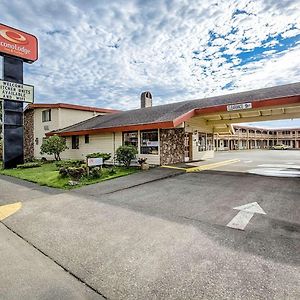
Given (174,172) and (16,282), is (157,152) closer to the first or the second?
(174,172)

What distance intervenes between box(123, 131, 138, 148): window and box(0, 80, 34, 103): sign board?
356 inches

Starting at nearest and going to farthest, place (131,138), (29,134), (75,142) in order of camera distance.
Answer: (131,138), (75,142), (29,134)

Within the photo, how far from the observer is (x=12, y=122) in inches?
683

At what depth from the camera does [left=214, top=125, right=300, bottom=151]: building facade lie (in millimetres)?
47125

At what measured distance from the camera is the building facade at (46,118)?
853 inches

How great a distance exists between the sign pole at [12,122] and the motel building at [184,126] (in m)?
3.40

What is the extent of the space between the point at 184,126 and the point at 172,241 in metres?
12.1

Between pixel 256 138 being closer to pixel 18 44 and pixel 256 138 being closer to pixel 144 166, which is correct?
pixel 144 166

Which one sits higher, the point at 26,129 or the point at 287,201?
the point at 26,129

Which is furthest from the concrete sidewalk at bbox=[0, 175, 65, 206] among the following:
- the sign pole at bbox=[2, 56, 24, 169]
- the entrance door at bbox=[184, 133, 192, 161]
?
the entrance door at bbox=[184, 133, 192, 161]

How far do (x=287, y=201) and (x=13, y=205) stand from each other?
8.32 m

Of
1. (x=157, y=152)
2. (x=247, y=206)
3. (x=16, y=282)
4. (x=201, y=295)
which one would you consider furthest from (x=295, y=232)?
(x=157, y=152)

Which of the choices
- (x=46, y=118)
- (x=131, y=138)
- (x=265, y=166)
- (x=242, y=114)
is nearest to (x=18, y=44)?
(x=46, y=118)

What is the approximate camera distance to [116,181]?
1005 centimetres
